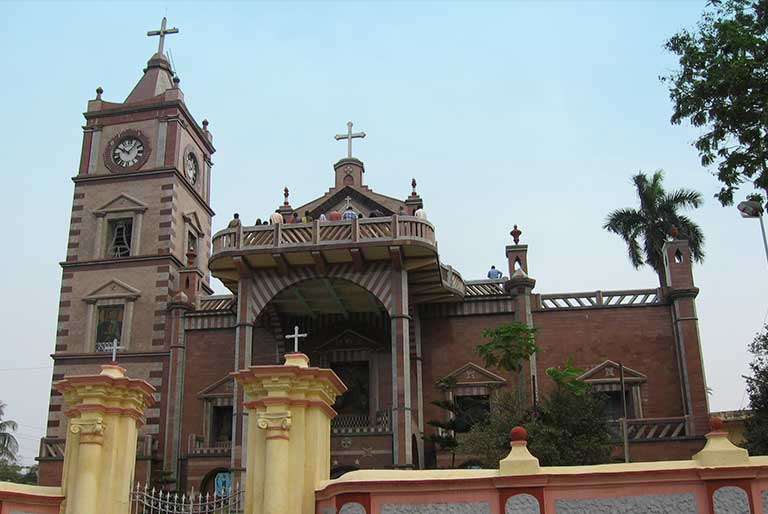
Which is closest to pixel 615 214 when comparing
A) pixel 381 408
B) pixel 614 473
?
pixel 381 408

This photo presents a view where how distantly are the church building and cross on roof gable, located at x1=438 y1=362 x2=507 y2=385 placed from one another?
0.05 meters

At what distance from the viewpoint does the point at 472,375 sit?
91.2 ft

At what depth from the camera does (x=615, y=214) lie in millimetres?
32938

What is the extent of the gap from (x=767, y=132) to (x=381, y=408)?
609 inches

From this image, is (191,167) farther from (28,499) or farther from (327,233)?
(28,499)

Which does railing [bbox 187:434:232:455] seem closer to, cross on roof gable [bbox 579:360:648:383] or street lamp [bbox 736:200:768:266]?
cross on roof gable [bbox 579:360:648:383]

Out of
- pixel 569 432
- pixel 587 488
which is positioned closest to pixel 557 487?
pixel 587 488

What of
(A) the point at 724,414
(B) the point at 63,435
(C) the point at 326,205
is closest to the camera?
(B) the point at 63,435

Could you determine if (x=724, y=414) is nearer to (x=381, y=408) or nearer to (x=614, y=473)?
(x=381, y=408)

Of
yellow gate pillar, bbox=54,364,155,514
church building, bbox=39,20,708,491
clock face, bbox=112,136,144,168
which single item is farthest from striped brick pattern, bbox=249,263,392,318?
yellow gate pillar, bbox=54,364,155,514

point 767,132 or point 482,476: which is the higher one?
point 767,132

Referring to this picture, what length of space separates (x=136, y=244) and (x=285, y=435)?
2123 centimetres

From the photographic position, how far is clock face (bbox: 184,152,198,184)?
1341 inches

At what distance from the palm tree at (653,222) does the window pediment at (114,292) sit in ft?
59.9
